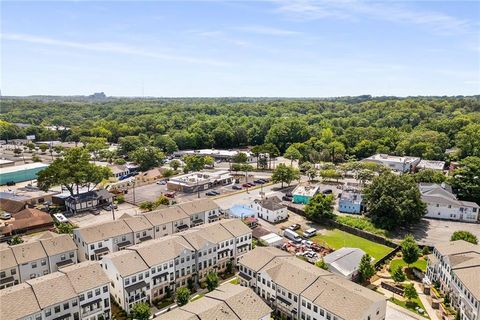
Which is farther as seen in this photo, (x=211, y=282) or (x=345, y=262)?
(x=345, y=262)

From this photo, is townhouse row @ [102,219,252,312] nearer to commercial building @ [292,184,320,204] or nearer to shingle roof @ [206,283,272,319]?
shingle roof @ [206,283,272,319]

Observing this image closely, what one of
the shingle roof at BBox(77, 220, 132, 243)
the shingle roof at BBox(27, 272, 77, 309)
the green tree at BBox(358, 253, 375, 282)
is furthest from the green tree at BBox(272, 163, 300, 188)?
the shingle roof at BBox(27, 272, 77, 309)

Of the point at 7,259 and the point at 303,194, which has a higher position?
the point at 7,259

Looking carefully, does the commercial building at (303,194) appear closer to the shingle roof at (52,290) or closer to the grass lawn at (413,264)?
the grass lawn at (413,264)

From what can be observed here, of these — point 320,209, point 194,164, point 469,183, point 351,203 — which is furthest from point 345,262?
point 194,164

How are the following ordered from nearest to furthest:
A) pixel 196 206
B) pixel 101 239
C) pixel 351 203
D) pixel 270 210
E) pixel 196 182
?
pixel 101 239, pixel 196 206, pixel 270 210, pixel 351 203, pixel 196 182

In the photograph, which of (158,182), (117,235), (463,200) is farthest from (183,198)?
(463,200)

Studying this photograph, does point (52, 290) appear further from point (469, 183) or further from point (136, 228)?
point (469, 183)

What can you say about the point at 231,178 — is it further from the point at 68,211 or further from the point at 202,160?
the point at 68,211
